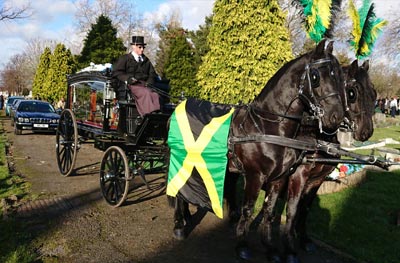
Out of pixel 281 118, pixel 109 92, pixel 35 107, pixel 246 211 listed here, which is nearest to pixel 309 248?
pixel 246 211

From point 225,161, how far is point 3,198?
4249 millimetres

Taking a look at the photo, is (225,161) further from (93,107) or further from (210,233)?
(93,107)

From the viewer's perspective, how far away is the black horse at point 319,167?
13.9 feet

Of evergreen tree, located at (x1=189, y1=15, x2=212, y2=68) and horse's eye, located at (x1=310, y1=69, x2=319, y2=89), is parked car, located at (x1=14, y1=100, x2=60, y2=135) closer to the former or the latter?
horse's eye, located at (x1=310, y1=69, x2=319, y2=89)

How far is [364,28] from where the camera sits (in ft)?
17.2

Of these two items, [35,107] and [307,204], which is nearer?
[307,204]

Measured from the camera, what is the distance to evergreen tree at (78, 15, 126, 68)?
24.4m


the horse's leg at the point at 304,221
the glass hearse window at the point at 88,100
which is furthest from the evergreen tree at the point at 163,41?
the horse's leg at the point at 304,221

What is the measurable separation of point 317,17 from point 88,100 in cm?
499

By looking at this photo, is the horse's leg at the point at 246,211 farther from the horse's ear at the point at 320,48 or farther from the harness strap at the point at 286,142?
the horse's ear at the point at 320,48

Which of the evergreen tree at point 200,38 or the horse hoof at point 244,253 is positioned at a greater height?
the evergreen tree at point 200,38

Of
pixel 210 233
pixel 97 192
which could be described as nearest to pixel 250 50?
pixel 97 192

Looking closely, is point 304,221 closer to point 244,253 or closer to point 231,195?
point 244,253

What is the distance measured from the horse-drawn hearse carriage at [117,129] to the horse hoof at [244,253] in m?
2.18
